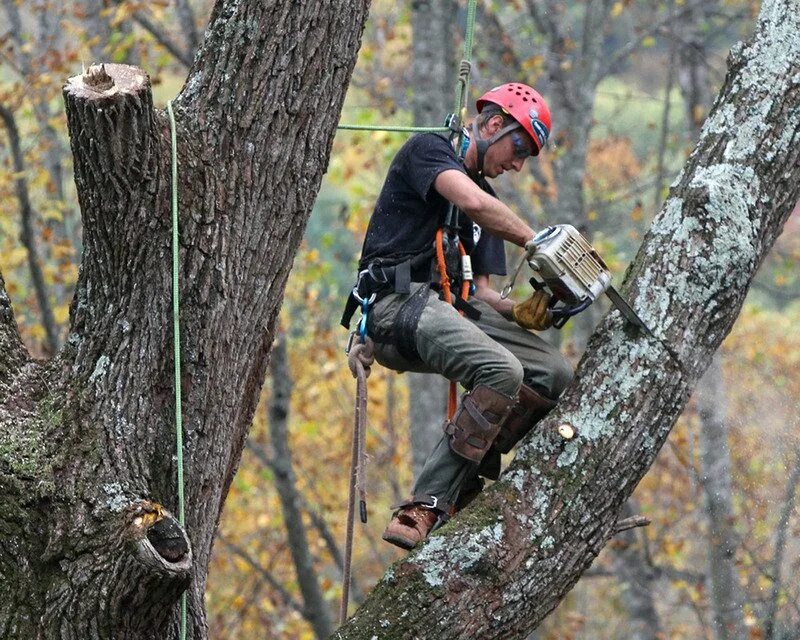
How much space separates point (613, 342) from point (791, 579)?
4.49 metres

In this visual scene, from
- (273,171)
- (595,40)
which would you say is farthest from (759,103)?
(595,40)

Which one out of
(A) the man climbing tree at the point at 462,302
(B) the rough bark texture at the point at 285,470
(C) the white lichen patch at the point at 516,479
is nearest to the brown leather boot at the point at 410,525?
(A) the man climbing tree at the point at 462,302

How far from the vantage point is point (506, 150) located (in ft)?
14.4

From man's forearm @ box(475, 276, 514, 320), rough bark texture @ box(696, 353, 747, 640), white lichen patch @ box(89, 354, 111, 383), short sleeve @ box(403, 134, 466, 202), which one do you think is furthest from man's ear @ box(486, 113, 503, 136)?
rough bark texture @ box(696, 353, 747, 640)

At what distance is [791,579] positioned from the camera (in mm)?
7453

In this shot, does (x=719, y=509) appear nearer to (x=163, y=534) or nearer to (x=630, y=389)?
(x=630, y=389)

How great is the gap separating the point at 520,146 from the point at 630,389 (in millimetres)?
1211

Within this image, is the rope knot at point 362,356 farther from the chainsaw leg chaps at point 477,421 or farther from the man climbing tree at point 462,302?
the chainsaw leg chaps at point 477,421

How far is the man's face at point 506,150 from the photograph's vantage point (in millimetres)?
4363

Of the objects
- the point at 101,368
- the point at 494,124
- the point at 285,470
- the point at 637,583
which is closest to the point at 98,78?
the point at 101,368

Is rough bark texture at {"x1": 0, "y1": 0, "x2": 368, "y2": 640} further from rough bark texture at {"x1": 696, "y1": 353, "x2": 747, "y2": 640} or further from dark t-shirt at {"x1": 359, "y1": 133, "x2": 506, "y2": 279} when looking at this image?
rough bark texture at {"x1": 696, "y1": 353, "x2": 747, "y2": 640}

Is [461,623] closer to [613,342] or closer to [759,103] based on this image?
[613,342]

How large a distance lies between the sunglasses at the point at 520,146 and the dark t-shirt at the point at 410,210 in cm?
29

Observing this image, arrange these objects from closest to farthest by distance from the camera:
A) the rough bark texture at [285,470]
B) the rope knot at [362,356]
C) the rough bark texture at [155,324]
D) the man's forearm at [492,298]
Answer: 1. the rough bark texture at [155,324]
2. the rope knot at [362,356]
3. the man's forearm at [492,298]
4. the rough bark texture at [285,470]
